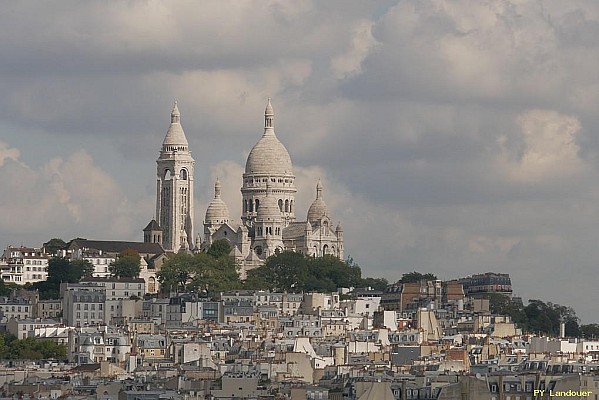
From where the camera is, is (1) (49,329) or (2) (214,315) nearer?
(1) (49,329)

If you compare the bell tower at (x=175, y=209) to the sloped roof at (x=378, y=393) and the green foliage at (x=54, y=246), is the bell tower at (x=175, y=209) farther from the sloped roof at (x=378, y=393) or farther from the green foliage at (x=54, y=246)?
the sloped roof at (x=378, y=393)

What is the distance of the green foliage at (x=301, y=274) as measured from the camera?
173625mm

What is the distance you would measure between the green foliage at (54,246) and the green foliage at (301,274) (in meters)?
15.9

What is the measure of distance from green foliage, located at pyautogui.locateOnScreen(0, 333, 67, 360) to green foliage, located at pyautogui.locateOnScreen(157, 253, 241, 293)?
118 ft

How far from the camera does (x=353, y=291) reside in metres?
171

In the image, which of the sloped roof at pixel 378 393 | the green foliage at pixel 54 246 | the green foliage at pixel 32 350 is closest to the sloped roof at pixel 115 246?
the green foliage at pixel 54 246

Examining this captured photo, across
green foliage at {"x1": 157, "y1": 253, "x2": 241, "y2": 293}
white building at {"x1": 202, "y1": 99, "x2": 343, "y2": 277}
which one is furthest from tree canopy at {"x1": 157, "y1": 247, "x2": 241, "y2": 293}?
white building at {"x1": 202, "y1": 99, "x2": 343, "y2": 277}

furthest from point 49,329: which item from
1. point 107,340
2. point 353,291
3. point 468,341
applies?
point 353,291

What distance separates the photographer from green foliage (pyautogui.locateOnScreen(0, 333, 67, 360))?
414ft

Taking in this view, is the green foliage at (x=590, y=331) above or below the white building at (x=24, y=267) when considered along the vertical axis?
below

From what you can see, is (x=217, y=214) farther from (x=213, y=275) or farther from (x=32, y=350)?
(x=32, y=350)

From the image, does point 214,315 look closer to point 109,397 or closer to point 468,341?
point 468,341

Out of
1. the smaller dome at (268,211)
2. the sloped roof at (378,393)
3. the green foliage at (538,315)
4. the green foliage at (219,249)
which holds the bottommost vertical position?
the sloped roof at (378,393)

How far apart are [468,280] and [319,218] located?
52.4 ft
